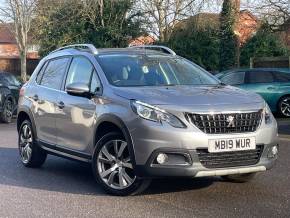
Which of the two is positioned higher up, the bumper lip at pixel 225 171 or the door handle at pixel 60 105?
the door handle at pixel 60 105

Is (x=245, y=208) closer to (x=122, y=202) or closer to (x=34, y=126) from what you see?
(x=122, y=202)

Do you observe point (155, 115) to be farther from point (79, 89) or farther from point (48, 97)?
point (48, 97)

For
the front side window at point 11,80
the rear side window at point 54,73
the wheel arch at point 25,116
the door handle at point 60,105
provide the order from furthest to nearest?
the front side window at point 11,80 < the wheel arch at point 25,116 < the rear side window at point 54,73 < the door handle at point 60,105

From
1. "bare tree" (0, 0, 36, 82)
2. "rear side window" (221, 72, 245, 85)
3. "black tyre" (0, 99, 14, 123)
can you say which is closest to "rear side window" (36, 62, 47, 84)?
"black tyre" (0, 99, 14, 123)

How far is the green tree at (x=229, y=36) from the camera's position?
86.2ft

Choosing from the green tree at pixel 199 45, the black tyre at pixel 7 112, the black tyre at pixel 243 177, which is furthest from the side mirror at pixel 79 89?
the green tree at pixel 199 45

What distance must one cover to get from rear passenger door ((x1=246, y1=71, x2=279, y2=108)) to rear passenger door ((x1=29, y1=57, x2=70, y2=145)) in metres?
9.29

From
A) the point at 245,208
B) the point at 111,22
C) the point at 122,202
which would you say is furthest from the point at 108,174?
the point at 111,22

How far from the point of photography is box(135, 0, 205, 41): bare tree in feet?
98.8

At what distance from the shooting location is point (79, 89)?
706 centimetres

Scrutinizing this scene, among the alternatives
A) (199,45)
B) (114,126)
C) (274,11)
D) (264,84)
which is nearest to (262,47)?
(274,11)

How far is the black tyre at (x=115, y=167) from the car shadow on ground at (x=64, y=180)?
0.76 ft

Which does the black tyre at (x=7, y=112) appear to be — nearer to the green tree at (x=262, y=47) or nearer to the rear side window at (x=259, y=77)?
the rear side window at (x=259, y=77)

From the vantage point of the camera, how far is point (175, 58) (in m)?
8.12
